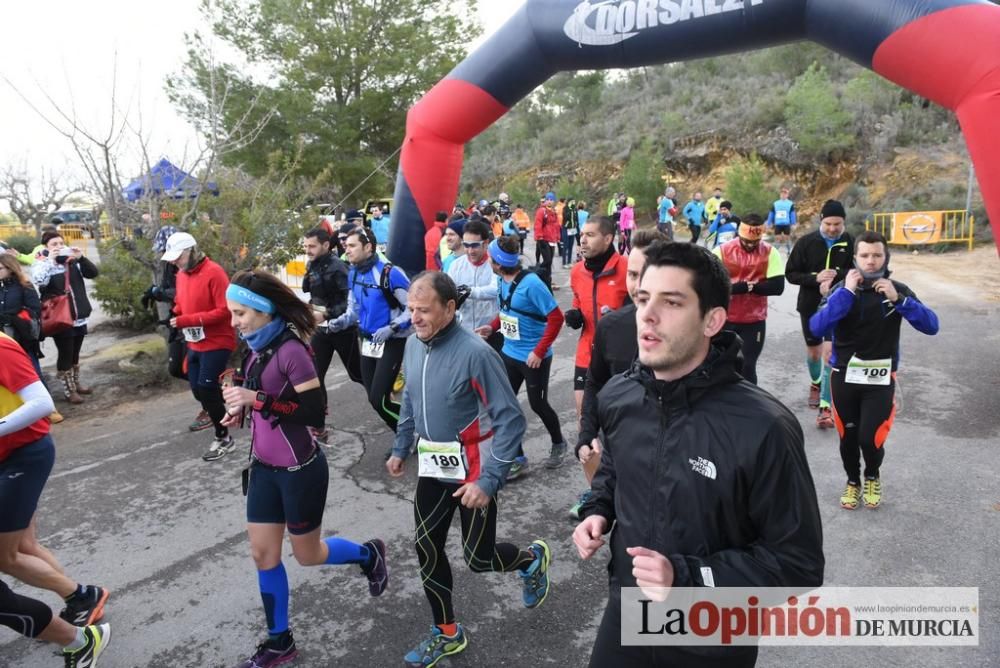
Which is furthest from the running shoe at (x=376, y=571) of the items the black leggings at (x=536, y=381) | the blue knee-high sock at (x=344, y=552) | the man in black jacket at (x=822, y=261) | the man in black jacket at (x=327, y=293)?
the man in black jacket at (x=822, y=261)

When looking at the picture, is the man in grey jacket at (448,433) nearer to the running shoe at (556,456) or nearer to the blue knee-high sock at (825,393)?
the running shoe at (556,456)

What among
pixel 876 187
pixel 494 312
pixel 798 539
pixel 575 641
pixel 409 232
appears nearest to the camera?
pixel 798 539

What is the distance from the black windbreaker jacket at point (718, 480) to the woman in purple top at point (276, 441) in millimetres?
1690

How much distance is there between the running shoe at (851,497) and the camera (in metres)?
4.41

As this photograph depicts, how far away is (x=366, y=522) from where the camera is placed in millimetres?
4617

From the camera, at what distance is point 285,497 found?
10.0 ft

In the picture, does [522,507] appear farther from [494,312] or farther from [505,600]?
[494,312]

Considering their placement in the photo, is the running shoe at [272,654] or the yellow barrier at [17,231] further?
the yellow barrier at [17,231]

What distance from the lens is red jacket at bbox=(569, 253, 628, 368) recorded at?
4.30 meters

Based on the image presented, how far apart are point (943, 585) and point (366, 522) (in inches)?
136

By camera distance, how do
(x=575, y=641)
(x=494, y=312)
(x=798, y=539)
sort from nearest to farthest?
(x=798, y=539) < (x=575, y=641) < (x=494, y=312)

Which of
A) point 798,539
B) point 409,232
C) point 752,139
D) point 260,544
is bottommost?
point 260,544

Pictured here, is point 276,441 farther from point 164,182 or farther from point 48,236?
point 164,182

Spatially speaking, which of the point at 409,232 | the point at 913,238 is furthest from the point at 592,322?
the point at 913,238
